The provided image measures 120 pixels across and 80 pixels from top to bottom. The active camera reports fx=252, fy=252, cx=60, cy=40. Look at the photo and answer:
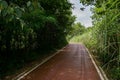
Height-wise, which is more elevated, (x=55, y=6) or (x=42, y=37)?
(x=55, y=6)

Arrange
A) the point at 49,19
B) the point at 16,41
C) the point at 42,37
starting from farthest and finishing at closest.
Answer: the point at 42,37
the point at 49,19
the point at 16,41

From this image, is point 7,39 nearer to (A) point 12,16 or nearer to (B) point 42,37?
(A) point 12,16

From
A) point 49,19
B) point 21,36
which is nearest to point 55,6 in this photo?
point 49,19

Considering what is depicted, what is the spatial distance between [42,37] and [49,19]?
300 inches

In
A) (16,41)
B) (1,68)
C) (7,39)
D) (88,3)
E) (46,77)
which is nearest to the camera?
(46,77)

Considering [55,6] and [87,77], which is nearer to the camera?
[87,77]

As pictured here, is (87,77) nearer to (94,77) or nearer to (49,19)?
(94,77)

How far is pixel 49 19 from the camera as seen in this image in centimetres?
1858

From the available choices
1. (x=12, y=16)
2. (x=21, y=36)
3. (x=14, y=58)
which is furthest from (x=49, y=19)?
(x=12, y=16)

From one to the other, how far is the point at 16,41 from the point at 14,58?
3.65ft

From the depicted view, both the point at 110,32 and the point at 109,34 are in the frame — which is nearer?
the point at 110,32

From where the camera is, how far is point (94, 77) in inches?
500

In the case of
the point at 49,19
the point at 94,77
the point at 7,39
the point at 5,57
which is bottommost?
the point at 94,77

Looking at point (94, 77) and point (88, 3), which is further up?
point (88, 3)
